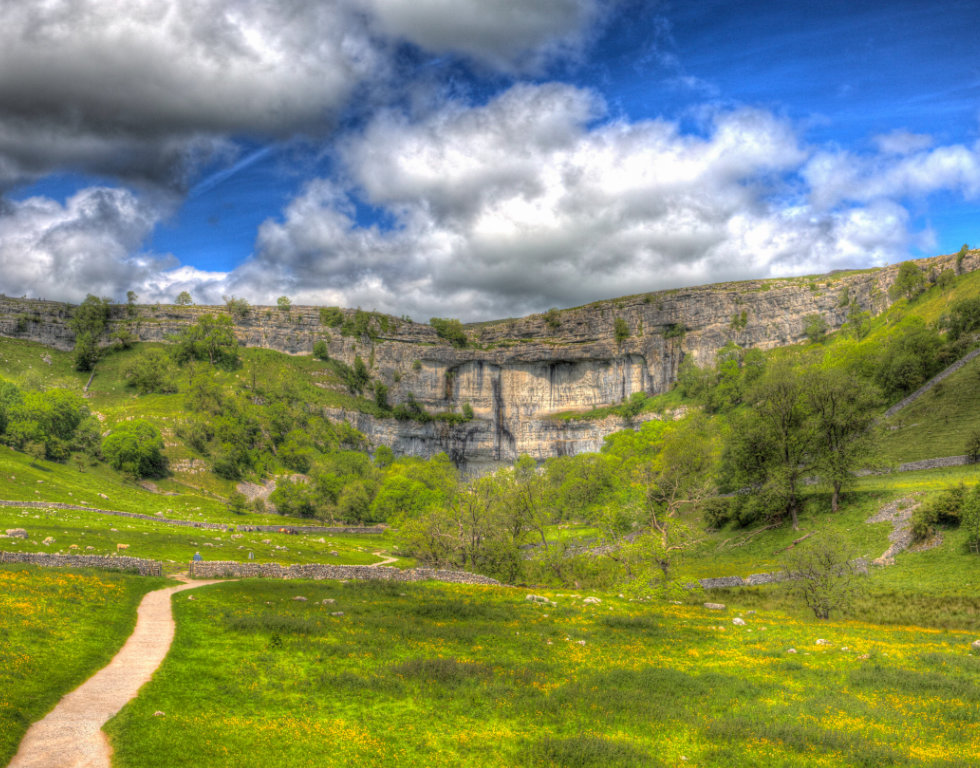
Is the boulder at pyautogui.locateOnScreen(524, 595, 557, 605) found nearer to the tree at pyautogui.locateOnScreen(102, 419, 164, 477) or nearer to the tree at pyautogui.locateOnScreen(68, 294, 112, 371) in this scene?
the tree at pyautogui.locateOnScreen(102, 419, 164, 477)

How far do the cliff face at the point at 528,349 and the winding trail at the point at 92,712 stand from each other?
456ft

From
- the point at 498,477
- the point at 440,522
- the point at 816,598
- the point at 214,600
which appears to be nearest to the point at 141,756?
the point at 214,600

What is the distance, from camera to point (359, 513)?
3775 inches

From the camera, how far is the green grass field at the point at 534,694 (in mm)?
10672

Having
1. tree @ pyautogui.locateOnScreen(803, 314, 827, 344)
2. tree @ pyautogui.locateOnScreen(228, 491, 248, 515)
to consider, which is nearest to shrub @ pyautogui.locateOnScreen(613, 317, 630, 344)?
tree @ pyautogui.locateOnScreen(803, 314, 827, 344)

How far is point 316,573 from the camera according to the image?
33156 mm

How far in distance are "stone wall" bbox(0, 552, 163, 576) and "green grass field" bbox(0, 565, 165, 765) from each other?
8.04 feet

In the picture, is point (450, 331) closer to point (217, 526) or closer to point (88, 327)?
point (88, 327)

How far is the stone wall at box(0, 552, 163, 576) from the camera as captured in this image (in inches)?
1006

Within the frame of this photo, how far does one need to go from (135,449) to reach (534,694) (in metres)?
91.3

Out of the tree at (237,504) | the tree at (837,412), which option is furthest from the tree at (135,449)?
the tree at (837,412)

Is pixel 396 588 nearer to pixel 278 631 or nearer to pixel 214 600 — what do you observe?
pixel 214 600

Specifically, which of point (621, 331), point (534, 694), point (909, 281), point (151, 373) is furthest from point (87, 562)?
point (621, 331)

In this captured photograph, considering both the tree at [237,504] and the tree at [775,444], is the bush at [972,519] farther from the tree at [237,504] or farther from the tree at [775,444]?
the tree at [237,504]
